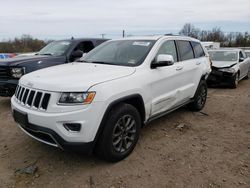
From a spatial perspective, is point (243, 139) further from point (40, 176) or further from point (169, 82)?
point (40, 176)

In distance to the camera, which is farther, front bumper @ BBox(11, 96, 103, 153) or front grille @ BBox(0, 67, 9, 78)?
front grille @ BBox(0, 67, 9, 78)

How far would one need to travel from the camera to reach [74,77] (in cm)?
323

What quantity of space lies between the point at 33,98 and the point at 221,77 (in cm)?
758

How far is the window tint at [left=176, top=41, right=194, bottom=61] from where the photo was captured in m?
4.95

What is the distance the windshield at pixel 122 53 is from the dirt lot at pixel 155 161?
1.36 metres

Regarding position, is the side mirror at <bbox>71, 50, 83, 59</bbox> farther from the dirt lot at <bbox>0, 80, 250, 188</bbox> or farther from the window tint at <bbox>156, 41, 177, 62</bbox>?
the window tint at <bbox>156, 41, 177, 62</bbox>

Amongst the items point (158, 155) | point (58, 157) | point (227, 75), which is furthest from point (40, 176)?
point (227, 75)

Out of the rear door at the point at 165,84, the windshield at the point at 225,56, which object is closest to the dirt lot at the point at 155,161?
the rear door at the point at 165,84

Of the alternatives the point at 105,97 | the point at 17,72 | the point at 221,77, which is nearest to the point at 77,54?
the point at 17,72

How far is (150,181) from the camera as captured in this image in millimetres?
3045

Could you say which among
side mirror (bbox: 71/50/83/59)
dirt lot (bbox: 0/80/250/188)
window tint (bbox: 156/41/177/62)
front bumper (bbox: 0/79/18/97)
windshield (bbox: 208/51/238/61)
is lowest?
dirt lot (bbox: 0/80/250/188)

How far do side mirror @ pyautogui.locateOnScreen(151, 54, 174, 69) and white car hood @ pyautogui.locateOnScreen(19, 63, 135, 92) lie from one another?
44 cm

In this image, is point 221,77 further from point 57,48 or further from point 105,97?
point 105,97

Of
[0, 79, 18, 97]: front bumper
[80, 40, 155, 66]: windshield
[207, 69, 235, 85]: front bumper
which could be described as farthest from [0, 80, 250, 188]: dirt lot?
[207, 69, 235, 85]: front bumper
